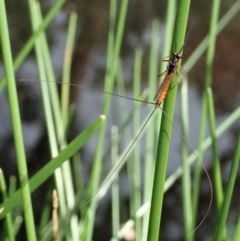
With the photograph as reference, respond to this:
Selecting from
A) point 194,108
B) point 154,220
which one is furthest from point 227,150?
point 154,220

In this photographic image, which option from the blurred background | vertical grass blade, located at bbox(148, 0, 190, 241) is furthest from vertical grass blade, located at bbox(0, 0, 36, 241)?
the blurred background

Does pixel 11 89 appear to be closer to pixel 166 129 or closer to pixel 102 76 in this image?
pixel 166 129

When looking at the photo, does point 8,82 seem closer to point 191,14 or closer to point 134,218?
point 134,218

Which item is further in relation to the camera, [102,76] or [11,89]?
[102,76]

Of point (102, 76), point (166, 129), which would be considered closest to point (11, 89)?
point (166, 129)

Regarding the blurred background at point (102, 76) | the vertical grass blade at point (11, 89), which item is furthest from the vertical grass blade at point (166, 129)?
the blurred background at point (102, 76)

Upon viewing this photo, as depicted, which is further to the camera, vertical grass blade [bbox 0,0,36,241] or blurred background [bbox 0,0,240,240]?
blurred background [bbox 0,0,240,240]

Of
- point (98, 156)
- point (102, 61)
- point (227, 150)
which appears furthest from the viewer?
point (102, 61)

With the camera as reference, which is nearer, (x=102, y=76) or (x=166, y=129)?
(x=166, y=129)

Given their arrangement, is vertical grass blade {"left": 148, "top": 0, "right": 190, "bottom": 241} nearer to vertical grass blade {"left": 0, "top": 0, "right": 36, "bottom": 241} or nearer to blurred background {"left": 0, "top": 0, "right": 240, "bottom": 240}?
vertical grass blade {"left": 0, "top": 0, "right": 36, "bottom": 241}

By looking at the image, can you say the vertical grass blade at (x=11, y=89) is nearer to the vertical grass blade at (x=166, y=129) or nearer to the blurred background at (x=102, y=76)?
the vertical grass blade at (x=166, y=129)

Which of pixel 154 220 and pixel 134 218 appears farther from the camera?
pixel 134 218
